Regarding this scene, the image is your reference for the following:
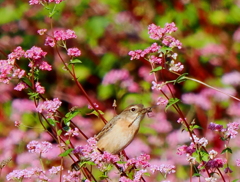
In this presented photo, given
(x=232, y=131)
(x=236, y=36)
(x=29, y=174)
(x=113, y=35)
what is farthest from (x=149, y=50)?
(x=113, y=35)

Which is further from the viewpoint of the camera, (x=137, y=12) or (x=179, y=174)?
(x=137, y=12)

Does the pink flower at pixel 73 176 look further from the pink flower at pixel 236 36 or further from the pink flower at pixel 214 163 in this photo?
the pink flower at pixel 236 36

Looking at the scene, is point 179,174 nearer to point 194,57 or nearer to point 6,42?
point 194,57

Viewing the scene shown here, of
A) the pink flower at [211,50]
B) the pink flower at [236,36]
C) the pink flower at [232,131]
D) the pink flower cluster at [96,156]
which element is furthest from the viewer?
the pink flower at [236,36]

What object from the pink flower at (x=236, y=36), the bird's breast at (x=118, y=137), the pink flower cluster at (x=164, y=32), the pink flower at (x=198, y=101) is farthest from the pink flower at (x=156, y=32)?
the pink flower at (x=236, y=36)

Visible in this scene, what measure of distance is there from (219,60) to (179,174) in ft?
6.01

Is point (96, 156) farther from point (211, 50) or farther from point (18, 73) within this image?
point (211, 50)

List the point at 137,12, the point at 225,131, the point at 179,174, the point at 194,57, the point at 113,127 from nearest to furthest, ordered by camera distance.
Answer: the point at 225,131 → the point at 113,127 → the point at 179,174 → the point at 194,57 → the point at 137,12

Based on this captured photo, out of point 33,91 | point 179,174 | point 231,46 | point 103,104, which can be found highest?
point 33,91

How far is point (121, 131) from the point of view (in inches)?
138

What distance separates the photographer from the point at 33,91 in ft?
8.48

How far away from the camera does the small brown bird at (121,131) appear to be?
340 centimetres

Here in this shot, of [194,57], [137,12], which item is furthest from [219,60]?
[137,12]

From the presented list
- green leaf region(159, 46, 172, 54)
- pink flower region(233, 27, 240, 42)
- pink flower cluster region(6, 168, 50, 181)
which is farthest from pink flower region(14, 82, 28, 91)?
pink flower region(233, 27, 240, 42)
